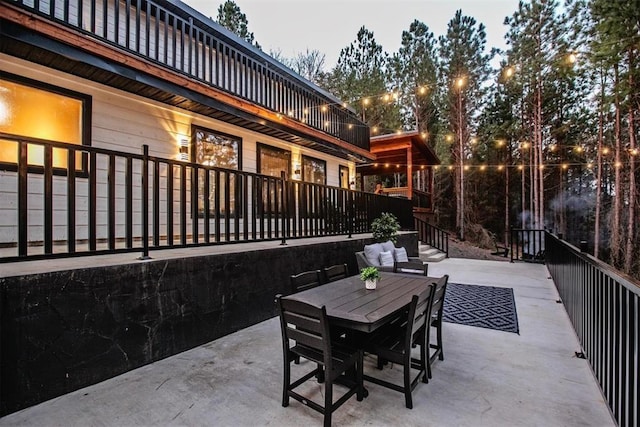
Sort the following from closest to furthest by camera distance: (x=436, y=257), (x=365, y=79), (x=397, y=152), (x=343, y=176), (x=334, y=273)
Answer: (x=334, y=273) < (x=436, y=257) < (x=343, y=176) < (x=397, y=152) < (x=365, y=79)

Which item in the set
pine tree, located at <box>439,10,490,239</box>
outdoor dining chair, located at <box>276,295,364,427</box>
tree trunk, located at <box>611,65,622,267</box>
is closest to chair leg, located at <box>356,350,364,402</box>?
outdoor dining chair, located at <box>276,295,364,427</box>

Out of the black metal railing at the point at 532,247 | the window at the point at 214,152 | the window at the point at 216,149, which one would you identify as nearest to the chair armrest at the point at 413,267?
the window at the point at 214,152

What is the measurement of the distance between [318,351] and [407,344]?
65 centimetres

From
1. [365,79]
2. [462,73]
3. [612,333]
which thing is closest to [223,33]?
[612,333]

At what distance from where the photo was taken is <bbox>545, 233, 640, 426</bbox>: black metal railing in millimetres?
1739

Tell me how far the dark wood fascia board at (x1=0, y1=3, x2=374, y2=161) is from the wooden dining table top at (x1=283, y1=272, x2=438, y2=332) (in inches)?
152

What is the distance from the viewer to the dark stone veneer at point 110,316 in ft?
7.02

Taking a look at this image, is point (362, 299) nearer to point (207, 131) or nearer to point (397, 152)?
point (207, 131)

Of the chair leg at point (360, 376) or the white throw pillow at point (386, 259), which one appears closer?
the chair leg at point (360, 376)

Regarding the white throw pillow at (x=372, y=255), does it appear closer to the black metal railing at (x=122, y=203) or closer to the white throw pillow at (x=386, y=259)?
the white throw pillow at (x=386, y=259)

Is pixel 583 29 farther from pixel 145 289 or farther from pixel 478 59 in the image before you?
pixel 145 289

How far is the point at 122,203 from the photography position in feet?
15.7

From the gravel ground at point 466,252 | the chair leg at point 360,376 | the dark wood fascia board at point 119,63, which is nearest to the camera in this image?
the chair leg at point 360,376

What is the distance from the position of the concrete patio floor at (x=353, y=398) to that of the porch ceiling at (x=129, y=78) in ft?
12.0
